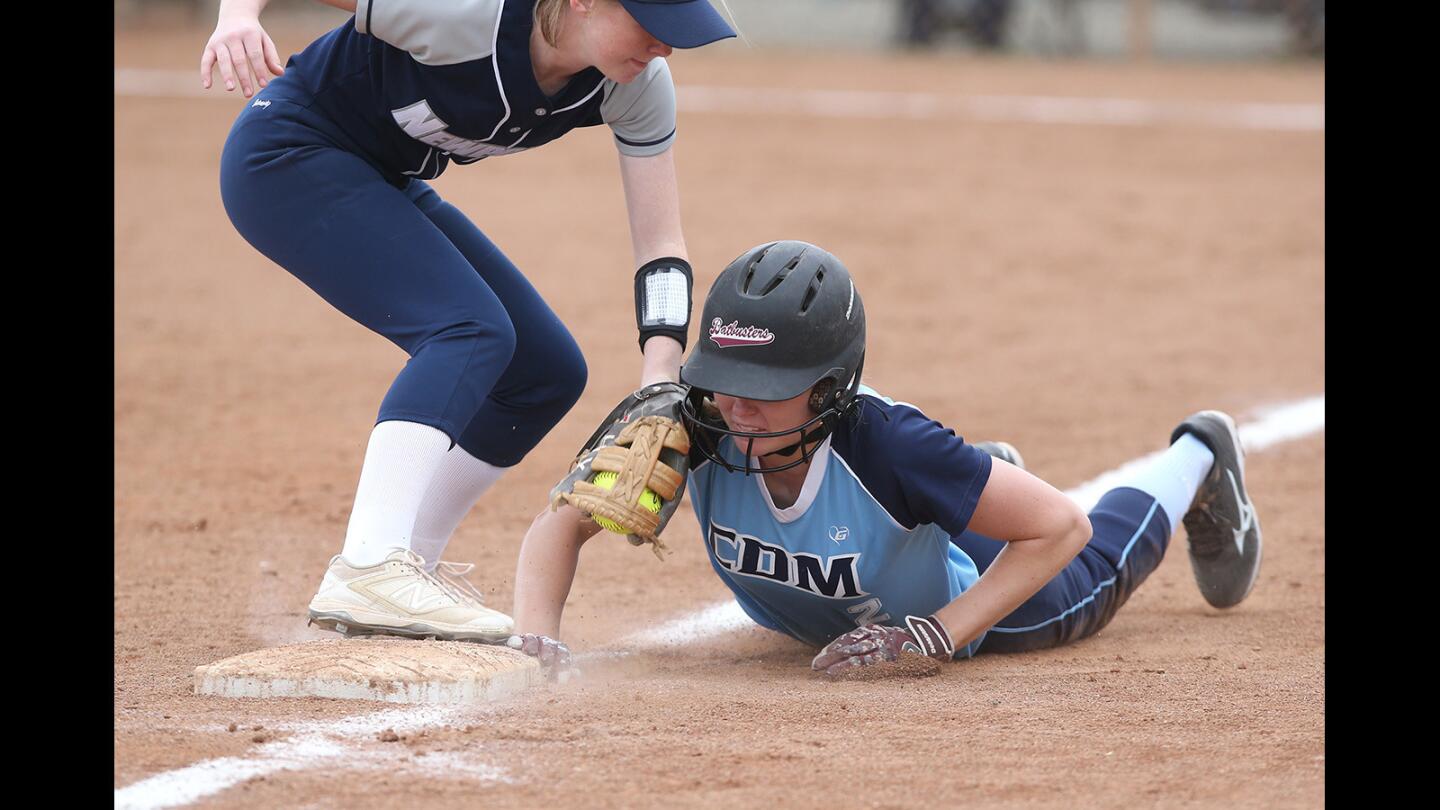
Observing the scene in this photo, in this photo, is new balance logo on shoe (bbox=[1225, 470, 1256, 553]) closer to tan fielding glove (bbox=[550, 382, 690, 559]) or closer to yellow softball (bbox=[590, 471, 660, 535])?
tan fielding glove (bbox=[550, 382, 690, 559])

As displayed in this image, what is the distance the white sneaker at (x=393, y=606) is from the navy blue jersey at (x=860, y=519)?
57cm

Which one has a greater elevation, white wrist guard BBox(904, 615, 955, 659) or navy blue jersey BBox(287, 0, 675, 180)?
navy blue jersey BBox(287, 0, 675, 180)

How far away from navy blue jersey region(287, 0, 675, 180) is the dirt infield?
3.92ft

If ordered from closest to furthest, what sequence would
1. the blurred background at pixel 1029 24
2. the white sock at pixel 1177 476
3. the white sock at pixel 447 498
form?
the white sock at pixel 447 498 < the white sock at pixel 1177 476 < the blurred background at pixel 1029 24

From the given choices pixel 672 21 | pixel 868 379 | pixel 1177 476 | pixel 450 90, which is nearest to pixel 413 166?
pixel 450 90

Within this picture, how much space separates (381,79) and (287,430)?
11.0 feet

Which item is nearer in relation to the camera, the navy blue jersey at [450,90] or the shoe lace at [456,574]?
the navy blue jersey at [450,90]

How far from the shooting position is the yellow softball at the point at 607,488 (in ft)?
11.3

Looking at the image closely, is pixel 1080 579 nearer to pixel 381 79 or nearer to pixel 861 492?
pixel 861 492

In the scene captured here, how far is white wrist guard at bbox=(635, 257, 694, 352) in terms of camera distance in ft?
12.7

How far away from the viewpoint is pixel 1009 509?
360 centimetres

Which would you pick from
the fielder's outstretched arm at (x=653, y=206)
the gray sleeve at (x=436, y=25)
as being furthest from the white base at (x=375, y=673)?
the gray sleeve at (x=436, y=25)

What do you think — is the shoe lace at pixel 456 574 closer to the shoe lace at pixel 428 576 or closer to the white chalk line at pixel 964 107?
the shoe lace at pixel 428 576

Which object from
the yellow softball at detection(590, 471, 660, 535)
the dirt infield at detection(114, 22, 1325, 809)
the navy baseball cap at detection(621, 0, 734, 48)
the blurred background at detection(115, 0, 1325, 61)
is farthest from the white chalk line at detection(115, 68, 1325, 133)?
the yellow softball at detection(590, 471, 660, 535)
